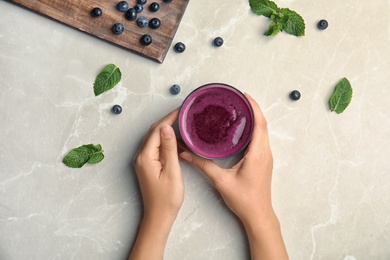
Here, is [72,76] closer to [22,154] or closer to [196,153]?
[22,154]

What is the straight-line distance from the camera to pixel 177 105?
1601 millimetres

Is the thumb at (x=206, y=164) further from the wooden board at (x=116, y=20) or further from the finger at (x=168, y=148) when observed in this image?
the wooden board at (x=116, y=20)

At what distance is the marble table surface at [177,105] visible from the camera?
1578mm

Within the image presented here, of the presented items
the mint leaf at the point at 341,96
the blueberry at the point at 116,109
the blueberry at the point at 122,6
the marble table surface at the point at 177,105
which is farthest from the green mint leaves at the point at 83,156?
the mint leaf at the point at 341,96

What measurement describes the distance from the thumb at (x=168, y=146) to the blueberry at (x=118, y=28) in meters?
0.34

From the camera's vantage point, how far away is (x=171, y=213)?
1525 mm

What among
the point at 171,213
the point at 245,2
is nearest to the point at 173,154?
the point at 171,213

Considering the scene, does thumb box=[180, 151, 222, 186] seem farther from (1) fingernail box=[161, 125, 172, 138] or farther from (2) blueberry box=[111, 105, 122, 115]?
(2) blueberry box=[111, 105, 122, 115]

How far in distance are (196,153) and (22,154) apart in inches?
22.6

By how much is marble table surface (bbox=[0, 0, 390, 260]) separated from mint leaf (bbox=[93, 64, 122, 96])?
2cm

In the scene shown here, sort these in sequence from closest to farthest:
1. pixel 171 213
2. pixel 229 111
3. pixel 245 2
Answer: pixel 229 111, pixel 171 213, pixel 245 2

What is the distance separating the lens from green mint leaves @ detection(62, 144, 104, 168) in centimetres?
158

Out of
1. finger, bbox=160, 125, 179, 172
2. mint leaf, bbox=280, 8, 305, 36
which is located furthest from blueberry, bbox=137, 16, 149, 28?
mint leaf, bbox=280, 8, 305, 36

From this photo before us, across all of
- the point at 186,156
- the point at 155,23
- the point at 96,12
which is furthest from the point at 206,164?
the point at 96,12
